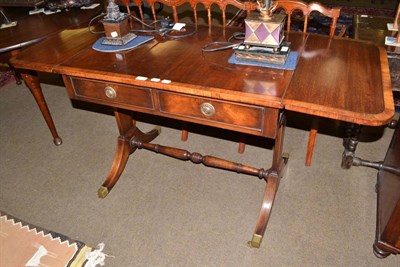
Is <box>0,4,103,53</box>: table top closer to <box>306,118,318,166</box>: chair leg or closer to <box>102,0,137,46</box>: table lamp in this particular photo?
<box>102,0,137,46</box>: table lamp

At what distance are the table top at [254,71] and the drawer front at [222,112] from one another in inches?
2.7

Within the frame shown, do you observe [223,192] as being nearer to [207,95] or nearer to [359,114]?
[207,95]

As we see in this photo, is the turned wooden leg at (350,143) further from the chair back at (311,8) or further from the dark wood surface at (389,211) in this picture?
the chair back at (311,8)

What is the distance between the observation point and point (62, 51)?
1.52m

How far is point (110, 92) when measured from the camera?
139 cm

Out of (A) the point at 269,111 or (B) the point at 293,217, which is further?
(B) the point at 293,217

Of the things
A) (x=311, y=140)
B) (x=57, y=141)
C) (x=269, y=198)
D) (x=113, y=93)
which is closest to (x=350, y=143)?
(x=311, y=140)

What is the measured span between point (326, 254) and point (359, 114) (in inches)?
35.7

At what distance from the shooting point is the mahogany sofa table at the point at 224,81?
1.08 m

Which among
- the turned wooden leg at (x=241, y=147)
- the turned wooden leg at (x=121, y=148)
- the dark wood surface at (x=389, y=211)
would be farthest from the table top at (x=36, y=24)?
the dark wood surface at (x=389, y=211)

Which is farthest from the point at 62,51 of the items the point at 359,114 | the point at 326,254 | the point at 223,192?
the point at 326,254

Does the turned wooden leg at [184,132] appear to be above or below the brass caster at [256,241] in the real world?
above

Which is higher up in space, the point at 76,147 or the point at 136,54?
the point at 136,54

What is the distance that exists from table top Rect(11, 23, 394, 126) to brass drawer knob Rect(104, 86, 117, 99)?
0.26 feet
